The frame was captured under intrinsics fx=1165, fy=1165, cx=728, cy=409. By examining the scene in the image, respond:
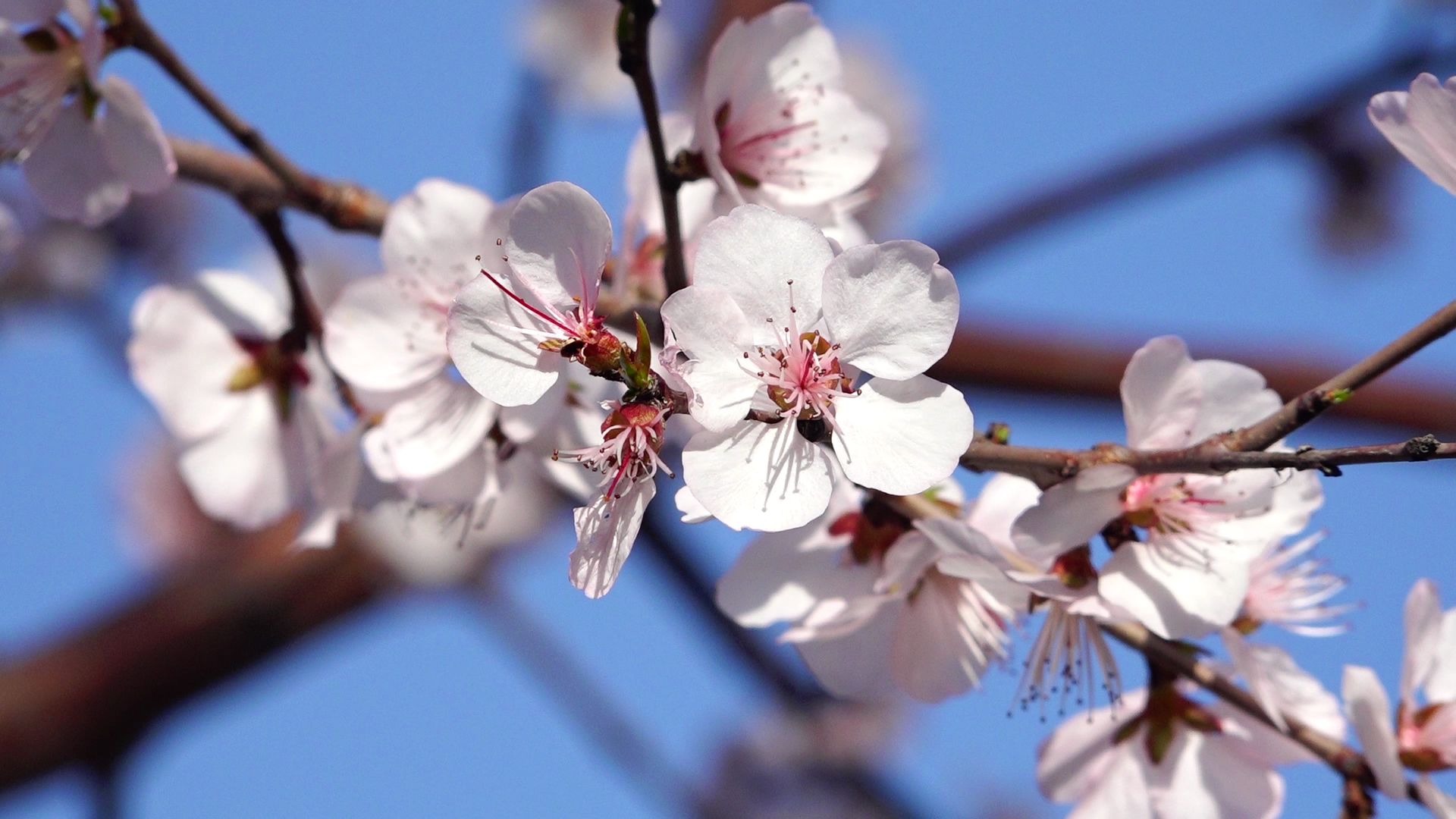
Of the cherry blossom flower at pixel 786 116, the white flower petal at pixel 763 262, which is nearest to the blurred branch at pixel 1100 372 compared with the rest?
the cherry blossom flower at pixel 786 116

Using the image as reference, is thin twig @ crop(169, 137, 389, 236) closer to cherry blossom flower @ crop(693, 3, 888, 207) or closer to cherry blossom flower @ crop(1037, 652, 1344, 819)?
cherry blossom flower @ crop(693, 3, 888, 207)

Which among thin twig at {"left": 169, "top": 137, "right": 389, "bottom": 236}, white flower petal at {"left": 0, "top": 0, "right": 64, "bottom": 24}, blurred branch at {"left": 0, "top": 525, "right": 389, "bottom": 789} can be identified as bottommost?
blurred branch at {"left": 0, "top": 525, "right": 389, "bottom": 789}

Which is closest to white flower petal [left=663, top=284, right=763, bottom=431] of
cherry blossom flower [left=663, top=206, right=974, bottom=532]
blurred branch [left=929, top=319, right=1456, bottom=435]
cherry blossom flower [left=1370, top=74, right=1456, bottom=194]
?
cherry blossom flower [left=663, top=206, right=974, bottom=532]

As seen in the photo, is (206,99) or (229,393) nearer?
(206,99)

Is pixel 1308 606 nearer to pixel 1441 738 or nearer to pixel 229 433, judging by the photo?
pixel 1441 738

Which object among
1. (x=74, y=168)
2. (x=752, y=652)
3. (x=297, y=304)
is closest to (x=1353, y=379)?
(x=297, y=304)

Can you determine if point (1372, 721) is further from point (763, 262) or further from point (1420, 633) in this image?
point (763, 262)
